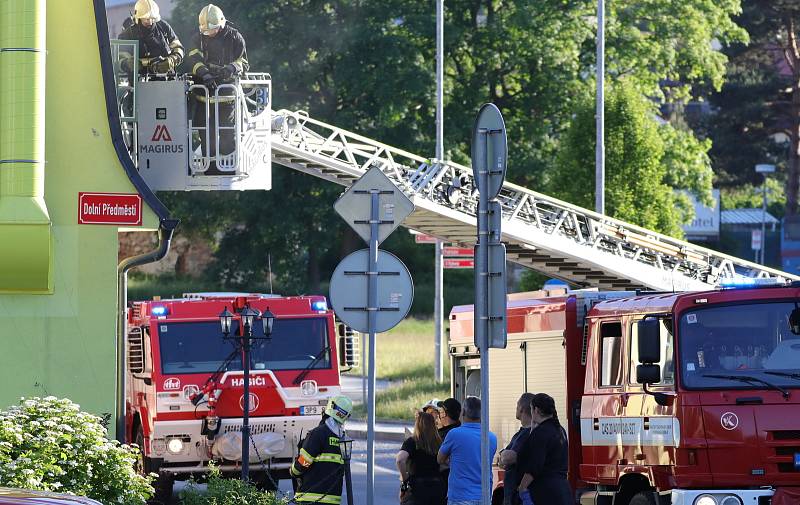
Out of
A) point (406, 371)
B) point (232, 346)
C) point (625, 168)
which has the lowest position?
point (406, 371)

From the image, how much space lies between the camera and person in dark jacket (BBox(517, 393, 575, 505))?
458 inches

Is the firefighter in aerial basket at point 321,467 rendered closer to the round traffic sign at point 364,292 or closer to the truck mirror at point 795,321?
the round traffic sign at point 364,292

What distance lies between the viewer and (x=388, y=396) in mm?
34562

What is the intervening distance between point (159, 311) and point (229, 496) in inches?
262

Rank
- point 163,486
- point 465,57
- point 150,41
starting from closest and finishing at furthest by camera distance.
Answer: point 150,41 → point 163,486 → point 465,57

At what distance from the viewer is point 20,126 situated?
527 inches

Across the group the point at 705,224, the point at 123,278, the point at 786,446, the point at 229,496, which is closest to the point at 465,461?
the point at 229,496

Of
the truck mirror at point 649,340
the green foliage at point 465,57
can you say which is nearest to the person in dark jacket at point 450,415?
the truck mirror at point 649,340

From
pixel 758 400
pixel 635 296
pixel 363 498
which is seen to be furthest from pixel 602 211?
pixel 758 400

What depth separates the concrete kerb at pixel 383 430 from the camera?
28672mm

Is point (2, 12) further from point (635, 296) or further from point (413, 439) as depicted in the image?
point (635, 296)

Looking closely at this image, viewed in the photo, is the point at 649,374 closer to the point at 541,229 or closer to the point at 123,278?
the point at 123,278

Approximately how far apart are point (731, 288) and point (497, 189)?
2.94 m

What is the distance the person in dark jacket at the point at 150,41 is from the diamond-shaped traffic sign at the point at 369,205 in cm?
541
